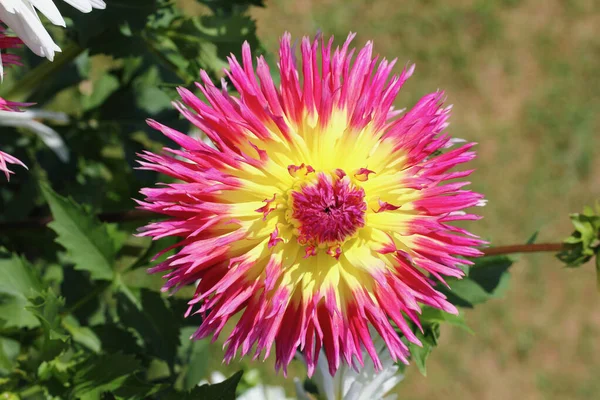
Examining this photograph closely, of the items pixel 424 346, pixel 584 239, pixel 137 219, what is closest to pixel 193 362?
pixel 137 219

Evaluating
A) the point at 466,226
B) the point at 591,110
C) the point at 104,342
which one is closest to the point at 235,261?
the point at 104,342

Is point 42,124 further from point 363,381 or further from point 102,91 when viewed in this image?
point 363,381

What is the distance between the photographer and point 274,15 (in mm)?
2732

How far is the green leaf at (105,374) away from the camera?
901mm

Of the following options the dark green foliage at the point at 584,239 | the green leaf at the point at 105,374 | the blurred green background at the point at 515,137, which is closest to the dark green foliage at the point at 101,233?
the green leaf at the point at 105,374

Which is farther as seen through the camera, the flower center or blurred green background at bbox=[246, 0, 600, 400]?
blurred green background at bbox=[246, 0, 600, 400]

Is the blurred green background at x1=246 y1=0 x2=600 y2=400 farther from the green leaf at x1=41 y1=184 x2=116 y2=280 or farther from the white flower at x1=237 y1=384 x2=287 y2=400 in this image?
the green leaf at x1=41 y1=184 x2=116 y2=280

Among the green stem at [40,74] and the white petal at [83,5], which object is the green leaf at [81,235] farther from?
the white petal at [83,5]

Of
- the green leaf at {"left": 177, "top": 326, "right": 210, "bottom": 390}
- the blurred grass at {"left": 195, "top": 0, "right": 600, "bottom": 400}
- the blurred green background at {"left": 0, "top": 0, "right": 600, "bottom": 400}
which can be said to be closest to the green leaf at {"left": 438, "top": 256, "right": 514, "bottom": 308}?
the green leaf at {"left": 177, "top": 326, "right": 210, "bottom": 390}

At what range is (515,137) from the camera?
2846 mm

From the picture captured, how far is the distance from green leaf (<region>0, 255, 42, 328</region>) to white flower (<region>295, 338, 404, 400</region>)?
1.50 ft

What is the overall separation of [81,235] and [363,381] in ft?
1.59

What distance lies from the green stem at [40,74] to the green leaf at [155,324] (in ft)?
1.34

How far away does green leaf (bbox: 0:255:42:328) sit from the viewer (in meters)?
1.02
